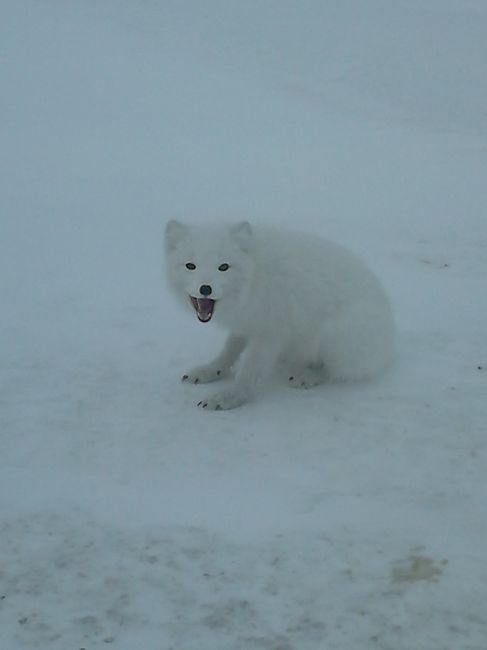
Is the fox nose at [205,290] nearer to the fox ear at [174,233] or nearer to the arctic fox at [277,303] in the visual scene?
the arctic fox at [277,303]

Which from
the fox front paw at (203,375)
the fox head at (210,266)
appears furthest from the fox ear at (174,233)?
the fox front paw at (203,375)

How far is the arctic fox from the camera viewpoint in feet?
13.6

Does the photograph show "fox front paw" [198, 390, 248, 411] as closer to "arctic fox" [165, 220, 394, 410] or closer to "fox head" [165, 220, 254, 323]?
"arctic fox" [165, 220, 394, 410]

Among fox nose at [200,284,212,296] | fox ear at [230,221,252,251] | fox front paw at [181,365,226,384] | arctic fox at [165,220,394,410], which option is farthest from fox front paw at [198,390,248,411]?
fox ear at [230,221,252,251]

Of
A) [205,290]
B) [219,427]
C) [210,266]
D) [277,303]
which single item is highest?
[210,266]

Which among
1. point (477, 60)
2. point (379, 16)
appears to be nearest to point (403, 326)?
point (477, 60)

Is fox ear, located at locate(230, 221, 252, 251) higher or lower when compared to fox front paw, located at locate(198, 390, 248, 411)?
higher

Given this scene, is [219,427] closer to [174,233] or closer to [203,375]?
[203,375]

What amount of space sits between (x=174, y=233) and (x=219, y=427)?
1014mm

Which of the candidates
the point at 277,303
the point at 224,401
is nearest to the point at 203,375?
the point at 224,401

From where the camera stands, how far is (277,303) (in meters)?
4.46

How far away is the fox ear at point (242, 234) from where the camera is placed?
422 cm

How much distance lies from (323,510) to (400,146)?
992 cm

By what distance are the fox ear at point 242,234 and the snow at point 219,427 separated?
0.84 m
